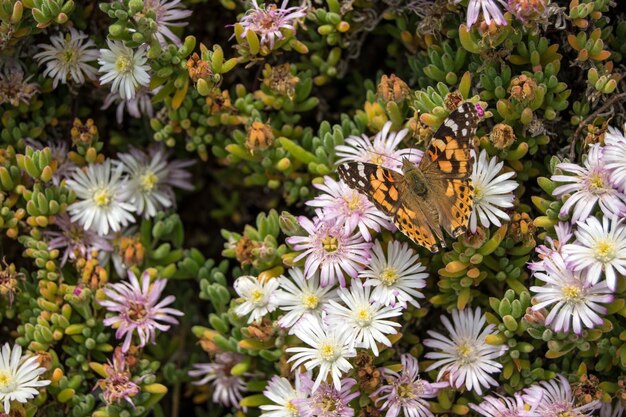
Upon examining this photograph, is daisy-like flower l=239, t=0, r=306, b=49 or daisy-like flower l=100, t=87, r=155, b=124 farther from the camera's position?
daisy-like flower l=100, t=87, r=155, b=124

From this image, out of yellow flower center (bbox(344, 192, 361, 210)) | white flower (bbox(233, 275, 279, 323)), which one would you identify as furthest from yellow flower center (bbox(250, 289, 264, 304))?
yellow flower center (bbox(344, 192, 361, 210))

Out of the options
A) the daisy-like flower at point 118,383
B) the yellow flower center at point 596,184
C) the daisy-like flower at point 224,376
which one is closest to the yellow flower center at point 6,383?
the daisy-like flower at point 118,383

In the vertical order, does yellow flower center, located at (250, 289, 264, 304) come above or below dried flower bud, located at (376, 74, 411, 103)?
below

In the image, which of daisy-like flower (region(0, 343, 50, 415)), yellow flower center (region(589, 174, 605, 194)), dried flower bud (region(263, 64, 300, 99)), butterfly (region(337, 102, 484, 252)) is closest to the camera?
butterfly (region(337, 102, 484, 252))

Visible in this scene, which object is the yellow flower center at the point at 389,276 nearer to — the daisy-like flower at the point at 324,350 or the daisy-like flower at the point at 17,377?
the daisy-like flower at the point at 324,350

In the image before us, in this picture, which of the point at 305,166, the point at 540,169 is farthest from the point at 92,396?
the point at 540,169

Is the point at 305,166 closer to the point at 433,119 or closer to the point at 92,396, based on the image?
the point at 433,119

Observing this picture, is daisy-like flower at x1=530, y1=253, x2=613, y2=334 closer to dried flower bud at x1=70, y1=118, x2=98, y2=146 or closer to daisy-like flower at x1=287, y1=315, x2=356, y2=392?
daisy-like flower at x1=287, y1=315, x2=356, y2=392
